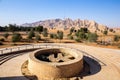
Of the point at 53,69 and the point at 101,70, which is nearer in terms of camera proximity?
the point at 53,69

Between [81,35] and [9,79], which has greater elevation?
[81,35]

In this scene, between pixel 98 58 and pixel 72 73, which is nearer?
pixel 72 73

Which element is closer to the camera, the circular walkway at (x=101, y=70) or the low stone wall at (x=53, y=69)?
the low stone wall at (x=53, y=69)

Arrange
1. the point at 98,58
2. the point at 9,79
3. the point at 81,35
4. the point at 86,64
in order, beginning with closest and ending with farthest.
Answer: the point at 9,79 → the point at 86,64 → the point at 98,58 → the point at 81,35

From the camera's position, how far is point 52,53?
22078 millimetres

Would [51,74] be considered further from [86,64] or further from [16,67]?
[86,64]

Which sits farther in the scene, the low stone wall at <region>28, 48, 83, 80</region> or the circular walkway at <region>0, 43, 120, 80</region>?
the circular walkway at <region>0, 43, 120, 80</region>

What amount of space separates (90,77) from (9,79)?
7.81m

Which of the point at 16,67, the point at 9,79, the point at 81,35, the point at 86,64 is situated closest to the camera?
the point at 9,79

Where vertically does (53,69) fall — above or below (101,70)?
above

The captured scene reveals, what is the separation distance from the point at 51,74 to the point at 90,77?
391 cm

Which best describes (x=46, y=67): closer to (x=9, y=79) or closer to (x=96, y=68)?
(x=9, y=79)

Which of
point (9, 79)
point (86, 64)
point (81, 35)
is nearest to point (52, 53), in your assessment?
point (86, 64)

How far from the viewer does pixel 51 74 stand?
48.1 ft
